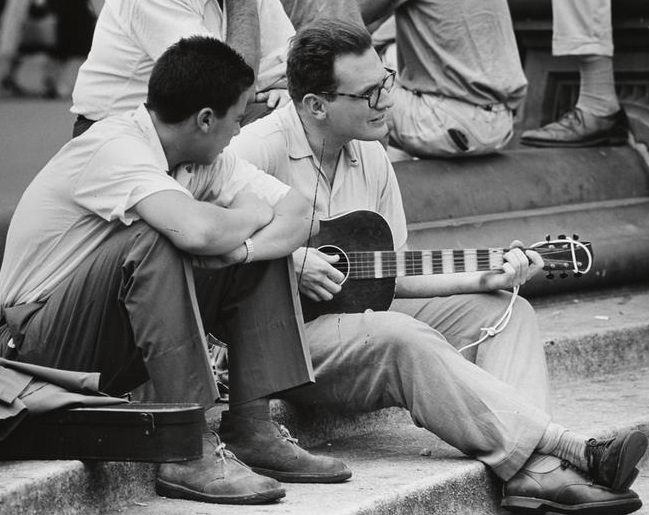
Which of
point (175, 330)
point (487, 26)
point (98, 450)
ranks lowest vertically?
point (98, 450)

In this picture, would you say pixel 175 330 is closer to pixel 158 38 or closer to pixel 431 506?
pixel 431 506

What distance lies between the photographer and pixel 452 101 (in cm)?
624

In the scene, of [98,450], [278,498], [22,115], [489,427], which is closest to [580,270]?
[489,427]

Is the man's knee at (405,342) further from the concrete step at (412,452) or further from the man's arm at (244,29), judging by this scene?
the man's arm at (244,29)

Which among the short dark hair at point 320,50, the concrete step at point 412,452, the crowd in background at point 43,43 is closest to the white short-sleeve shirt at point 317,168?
the short dark hair at point 320,50

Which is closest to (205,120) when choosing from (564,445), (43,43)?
(564,445)

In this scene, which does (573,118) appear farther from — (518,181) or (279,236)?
(279,236)

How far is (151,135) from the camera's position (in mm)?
4102

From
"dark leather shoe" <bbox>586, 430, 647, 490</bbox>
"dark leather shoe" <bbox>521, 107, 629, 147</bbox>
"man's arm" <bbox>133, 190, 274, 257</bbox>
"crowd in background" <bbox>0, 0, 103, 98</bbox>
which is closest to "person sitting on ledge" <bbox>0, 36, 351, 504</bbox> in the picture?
"man's arm" <bbox>133, 190, 274, 257</bbox>

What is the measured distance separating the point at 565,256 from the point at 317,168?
804 mm

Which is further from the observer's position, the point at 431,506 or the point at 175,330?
the point at 431,506

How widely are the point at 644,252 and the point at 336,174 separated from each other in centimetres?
221

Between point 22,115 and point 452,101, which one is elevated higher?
point 452,101

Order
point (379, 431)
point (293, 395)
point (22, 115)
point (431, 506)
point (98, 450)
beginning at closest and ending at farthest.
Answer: point (98, 450) → point (431, 506) → point (293, 395) → point (379, 431) → point (22, 115)
